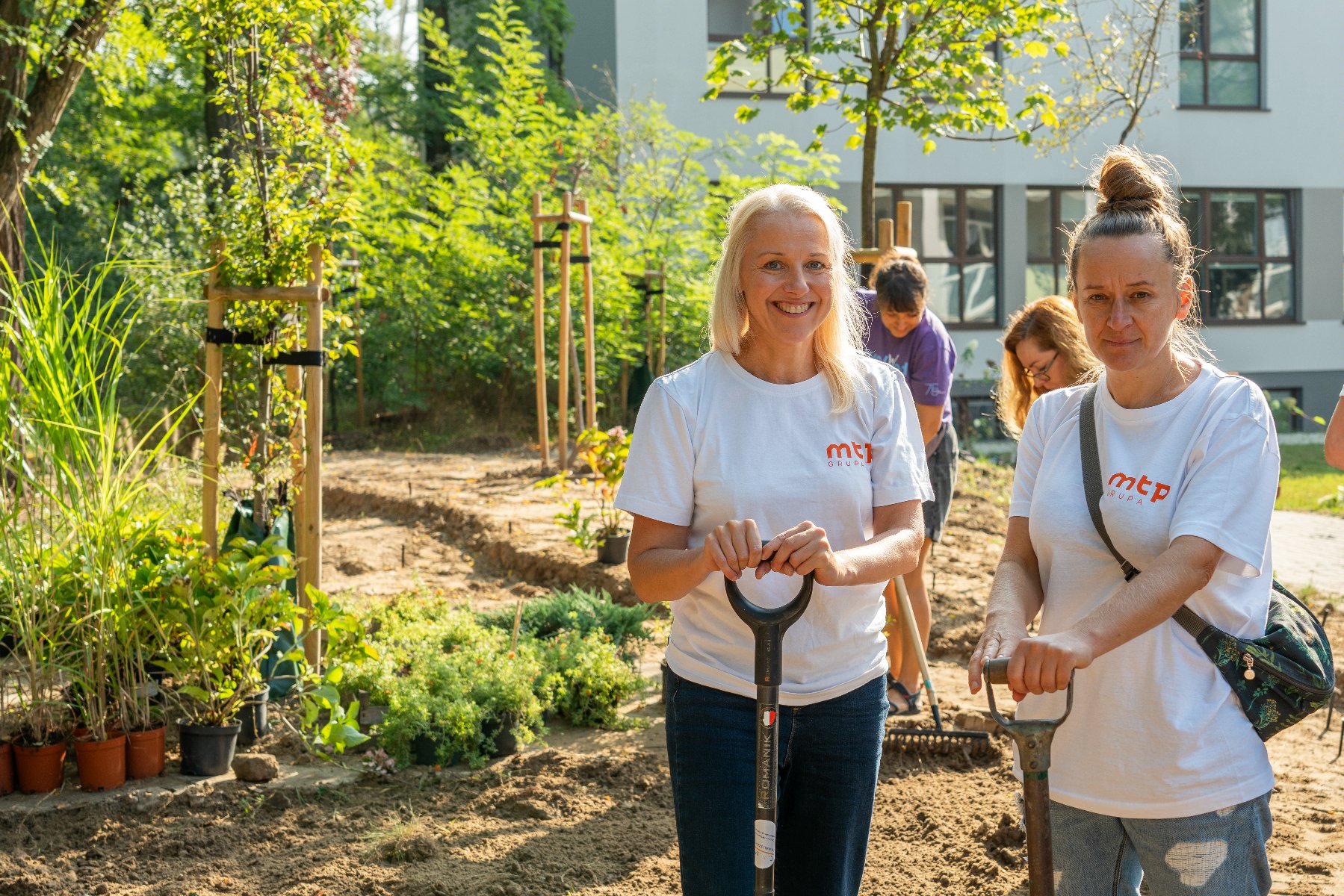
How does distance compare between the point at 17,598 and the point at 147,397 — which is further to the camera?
the point at 147,397

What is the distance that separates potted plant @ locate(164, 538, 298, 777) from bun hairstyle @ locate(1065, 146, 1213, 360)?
3.39m

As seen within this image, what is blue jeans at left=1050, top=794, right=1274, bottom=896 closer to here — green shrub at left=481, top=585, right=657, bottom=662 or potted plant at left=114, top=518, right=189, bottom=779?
potted plant at left=114, top=518, right=189, bottom=779

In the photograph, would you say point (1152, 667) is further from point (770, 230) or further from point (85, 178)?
point (85, 178)

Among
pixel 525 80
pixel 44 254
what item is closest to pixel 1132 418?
pixel 44 254

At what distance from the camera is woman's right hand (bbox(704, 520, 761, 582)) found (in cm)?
205

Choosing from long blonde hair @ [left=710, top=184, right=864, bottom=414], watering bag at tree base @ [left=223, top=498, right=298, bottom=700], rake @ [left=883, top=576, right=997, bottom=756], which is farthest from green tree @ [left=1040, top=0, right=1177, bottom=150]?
long blonde hair @ [left=710, top=184, right=864, bottom=414]

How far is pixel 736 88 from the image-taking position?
54.4ft

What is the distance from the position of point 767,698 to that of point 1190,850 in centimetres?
75

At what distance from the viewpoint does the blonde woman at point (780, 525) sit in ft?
7.48

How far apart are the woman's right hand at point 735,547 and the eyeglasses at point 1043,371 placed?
1.70 metres

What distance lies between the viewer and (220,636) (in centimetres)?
452

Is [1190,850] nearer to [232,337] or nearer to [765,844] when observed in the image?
[765,844]

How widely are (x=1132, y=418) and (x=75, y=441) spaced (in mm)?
3726

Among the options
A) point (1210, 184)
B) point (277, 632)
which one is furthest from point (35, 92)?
point (1210, 184)
